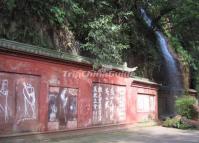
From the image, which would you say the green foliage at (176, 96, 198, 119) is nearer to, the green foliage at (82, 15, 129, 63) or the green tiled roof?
the green foliage at (82, 15, 129, 63)

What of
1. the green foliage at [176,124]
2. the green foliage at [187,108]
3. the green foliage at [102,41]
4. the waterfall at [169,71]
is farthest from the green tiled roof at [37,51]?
the waterfall at [169,71]

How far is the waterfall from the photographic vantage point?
28219 mm

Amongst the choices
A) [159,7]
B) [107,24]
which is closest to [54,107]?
[107,24]

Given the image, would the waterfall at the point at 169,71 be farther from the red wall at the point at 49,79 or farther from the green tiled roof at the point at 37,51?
the green tiled roof at the point at 37,51

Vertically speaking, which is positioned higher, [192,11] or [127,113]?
[192,11]

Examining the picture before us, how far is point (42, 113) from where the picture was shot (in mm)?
14828

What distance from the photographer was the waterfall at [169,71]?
92.6 feet

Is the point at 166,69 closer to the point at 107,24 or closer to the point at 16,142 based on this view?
the point at 107,24

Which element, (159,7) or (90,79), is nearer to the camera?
(90,79)

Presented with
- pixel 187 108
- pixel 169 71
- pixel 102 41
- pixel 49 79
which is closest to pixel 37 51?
pixel 49 79

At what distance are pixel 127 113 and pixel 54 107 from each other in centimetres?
681

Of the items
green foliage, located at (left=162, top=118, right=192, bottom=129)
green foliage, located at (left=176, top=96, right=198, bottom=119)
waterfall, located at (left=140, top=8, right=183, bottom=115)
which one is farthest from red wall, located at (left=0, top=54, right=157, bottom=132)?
waterfall, located at (left=140, top=8, right=183, bottom=115)

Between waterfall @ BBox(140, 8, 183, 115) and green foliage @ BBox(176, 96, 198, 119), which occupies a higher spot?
waterfall @ BBox(140, 8, 183, 115)

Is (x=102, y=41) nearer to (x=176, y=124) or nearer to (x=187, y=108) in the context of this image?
(x=176, y=124)
